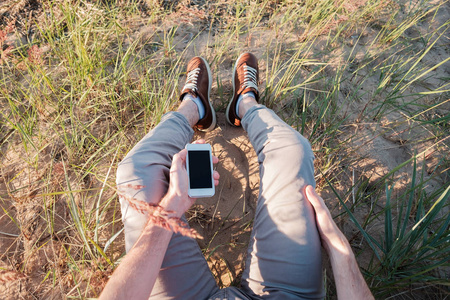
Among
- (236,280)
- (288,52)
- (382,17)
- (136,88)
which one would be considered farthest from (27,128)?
(382,17)

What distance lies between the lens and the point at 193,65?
6.47ft

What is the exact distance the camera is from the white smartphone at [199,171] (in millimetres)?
1189

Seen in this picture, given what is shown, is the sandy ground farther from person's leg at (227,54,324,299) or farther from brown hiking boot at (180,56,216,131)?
person's leg at (227,54,324,299)

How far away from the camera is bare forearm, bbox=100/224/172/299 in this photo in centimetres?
82

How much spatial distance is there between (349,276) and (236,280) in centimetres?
59

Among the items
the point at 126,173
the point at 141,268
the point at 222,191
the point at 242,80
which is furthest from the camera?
the point at 242,80

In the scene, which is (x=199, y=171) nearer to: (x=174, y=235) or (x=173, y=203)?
(x=173, y=203)

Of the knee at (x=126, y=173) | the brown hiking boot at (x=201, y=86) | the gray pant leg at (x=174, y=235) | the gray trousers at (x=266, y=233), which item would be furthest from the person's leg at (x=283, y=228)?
the knee at (x=126, y=173)

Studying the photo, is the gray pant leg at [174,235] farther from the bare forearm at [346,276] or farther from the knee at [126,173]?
the bare forearm at [346,276]

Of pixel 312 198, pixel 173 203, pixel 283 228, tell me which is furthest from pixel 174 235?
pixel 312 198

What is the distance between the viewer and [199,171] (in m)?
1.23

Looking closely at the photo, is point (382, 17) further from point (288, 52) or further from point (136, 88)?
point (136, 88)

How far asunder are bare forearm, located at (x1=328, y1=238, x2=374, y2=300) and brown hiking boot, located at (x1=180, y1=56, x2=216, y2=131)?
3.80 ft

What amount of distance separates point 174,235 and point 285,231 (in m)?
0.48
